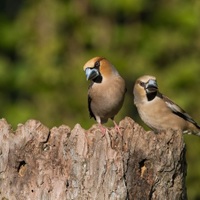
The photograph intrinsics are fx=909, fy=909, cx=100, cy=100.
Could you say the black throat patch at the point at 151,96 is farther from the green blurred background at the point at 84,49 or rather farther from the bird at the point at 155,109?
the green blurred background at the point at 84,49

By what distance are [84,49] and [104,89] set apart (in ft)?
21.9

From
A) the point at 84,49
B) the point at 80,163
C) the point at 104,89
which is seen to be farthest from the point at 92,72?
the point at 84,49

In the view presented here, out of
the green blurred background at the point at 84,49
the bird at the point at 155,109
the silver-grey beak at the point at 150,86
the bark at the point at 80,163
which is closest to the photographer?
the bark at the point at 80,163

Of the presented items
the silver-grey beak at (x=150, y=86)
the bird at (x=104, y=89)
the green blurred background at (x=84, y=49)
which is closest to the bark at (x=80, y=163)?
the silver-grey beak at (x=150, y=86)

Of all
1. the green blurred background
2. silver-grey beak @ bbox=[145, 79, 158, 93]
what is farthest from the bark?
the green blurred background

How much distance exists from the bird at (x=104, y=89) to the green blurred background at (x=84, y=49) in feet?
18.1

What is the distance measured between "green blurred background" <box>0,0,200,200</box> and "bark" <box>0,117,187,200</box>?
24.5 feet

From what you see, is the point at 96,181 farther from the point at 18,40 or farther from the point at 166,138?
the point at 18,40

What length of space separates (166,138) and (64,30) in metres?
8.77

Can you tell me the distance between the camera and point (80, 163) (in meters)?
5.46

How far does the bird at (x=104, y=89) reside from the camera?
24.1 feet

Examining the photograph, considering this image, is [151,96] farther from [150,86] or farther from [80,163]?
[80,163]

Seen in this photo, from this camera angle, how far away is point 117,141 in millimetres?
5500

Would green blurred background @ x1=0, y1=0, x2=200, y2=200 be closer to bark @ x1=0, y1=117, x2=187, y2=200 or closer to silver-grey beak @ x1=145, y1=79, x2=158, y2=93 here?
silver-grey beak @ x1=145, y1=79, x2=158, y2=93
